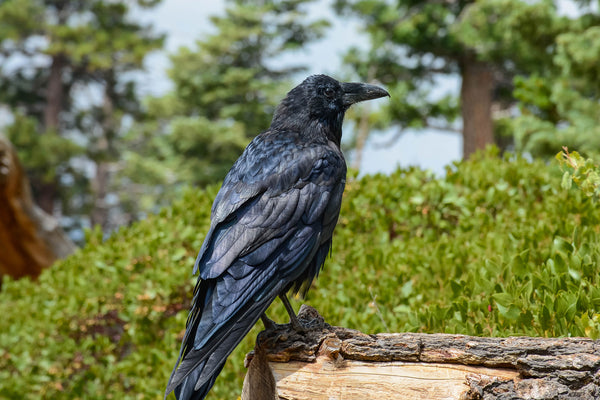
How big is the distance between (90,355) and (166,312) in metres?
0.90

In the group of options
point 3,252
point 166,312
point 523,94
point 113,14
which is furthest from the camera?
point 113,14

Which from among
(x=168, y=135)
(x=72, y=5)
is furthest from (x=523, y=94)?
(x=72, y=5)

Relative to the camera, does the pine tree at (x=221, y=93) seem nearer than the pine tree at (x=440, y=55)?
No

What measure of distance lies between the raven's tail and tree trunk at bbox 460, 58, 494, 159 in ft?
35.8

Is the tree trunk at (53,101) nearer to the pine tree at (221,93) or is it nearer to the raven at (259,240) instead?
the pine tree at (221,93)

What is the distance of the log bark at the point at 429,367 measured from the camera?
2.17 m

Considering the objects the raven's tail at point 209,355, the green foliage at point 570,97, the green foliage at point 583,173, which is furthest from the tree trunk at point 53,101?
the green foliage at point 583,173

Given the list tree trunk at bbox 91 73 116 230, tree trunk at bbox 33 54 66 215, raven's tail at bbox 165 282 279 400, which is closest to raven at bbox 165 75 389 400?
raven's tail at bbox 165 282 279 400

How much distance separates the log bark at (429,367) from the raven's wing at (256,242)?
0.31m

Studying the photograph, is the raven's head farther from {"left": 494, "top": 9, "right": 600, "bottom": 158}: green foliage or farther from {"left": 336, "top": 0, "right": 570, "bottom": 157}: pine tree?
{"left": 336, "top": 0, "right": 570, "bottom": 157}: pine tree

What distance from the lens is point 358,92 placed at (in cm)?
325

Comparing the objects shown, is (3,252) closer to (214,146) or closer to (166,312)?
(166,312)

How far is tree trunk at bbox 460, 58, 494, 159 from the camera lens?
41.7 ft

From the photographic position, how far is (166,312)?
466 cm
